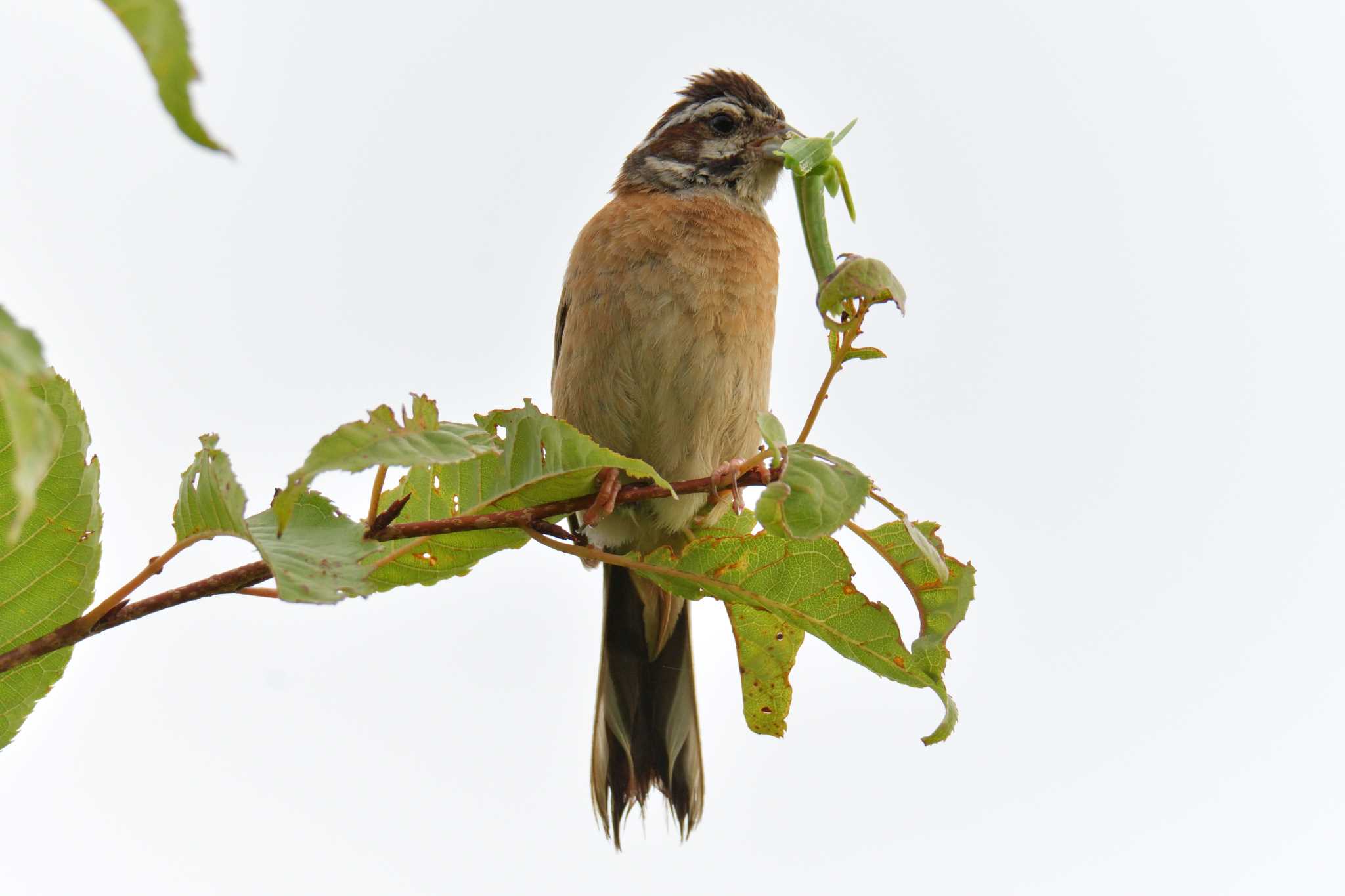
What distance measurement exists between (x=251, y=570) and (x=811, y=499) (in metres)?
0.89

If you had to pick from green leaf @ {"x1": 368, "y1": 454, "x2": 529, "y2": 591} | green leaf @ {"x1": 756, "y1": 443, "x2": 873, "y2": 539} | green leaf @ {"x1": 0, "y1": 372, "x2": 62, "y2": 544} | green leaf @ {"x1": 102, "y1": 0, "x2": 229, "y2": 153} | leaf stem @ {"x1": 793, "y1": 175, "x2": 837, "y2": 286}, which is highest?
leaf stem @ {"x1": 793, "y1": 175, "x2": 837, "y2": 286}

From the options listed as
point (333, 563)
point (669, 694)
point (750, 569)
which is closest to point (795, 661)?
point (750, 569)

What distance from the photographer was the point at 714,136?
6.20m

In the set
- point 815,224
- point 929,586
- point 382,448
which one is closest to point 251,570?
point 382,448

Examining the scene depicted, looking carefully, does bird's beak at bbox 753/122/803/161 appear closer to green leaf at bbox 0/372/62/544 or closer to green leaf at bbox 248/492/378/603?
green leaf at bbox 248/492/378/603

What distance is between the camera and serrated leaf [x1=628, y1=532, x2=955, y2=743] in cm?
283

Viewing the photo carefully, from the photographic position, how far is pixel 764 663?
11.4 ft

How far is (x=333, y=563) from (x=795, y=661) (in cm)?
170

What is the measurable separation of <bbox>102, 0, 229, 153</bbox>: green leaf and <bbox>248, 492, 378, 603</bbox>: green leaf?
0.93 meters

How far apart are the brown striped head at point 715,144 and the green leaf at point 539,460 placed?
3.47 meters

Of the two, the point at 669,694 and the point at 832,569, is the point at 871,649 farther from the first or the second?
the point at 669,694

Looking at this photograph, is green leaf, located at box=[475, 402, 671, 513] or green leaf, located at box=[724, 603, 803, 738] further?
green leaf, located at box=[724, 603, 803, 738]

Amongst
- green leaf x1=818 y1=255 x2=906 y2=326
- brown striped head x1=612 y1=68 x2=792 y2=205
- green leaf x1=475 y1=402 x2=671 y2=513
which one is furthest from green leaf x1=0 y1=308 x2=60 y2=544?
brown striped head x1=612 y1=68 x2=792 y2=205

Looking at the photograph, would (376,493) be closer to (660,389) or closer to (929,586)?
(929,586)
